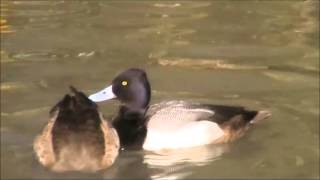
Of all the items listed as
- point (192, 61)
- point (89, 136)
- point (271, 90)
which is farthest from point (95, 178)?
point (192, 61)

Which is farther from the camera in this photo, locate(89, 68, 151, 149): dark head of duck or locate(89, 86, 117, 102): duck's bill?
locate(89, 86, 117, 102): duck's bill

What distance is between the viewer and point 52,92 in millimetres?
10695

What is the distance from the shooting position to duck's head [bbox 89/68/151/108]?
9531 mm

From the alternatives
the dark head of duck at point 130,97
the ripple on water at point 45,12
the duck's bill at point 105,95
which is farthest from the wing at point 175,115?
the ripple on water at point 45,12

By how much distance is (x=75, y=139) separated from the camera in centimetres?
845

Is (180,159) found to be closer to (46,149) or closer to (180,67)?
(46,149)

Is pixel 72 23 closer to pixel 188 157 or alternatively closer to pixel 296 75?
pixel 296 75

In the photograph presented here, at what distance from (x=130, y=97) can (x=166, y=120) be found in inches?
20.7

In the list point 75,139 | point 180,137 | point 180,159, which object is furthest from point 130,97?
point 75,139

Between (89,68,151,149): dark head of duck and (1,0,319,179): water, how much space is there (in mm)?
368

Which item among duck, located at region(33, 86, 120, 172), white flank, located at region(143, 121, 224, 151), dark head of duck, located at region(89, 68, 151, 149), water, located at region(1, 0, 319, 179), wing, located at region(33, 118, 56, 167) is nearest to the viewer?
duck, located at region(33, 86, 120, 172)

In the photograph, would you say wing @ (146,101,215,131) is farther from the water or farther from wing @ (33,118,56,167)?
wing @ (33,118,56,167)

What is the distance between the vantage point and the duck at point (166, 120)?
30.2 ft

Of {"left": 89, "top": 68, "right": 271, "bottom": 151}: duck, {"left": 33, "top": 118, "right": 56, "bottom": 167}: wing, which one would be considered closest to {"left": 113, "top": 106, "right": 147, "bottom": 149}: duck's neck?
{"left": 89, "top": 68, "right": 271, "bottom": 151}: duck
